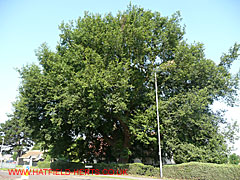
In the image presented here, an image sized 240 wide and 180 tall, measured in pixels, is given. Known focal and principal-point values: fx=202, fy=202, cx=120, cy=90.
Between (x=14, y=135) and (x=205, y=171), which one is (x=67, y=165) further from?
(x=14, y=135)

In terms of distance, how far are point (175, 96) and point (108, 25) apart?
1064 centimetres

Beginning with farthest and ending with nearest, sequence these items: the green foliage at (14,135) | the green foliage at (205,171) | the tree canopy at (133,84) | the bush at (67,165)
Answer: the green foliage at (14,135) < the bush at (67,165) < the tree canopy at (133,84) < the green foliage at (205,171)

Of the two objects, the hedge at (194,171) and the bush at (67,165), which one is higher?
the hedge at (194,171)

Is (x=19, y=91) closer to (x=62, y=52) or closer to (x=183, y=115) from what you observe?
(x=62, y=52)

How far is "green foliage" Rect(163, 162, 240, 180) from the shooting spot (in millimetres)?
16828

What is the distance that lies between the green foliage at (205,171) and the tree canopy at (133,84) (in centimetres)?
143

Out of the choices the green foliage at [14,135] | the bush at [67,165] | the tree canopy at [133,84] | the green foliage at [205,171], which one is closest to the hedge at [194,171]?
the green foliage at [205,171]

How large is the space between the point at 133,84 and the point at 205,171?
10.9m

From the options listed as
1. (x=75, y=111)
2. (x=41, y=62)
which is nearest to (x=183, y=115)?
(x=75, y=111)

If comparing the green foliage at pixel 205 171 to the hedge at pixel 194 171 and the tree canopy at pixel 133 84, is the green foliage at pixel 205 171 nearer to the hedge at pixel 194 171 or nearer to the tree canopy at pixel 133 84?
the hedge at pixel 194 171

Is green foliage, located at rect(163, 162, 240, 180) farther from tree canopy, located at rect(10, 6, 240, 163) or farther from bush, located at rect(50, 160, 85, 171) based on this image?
bush, located at rect(50, 160, 85, 171)

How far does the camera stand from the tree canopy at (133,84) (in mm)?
19859

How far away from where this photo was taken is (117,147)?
2506 centimetres

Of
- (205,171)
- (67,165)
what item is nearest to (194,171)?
(205,171)
